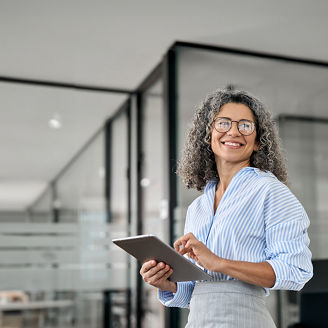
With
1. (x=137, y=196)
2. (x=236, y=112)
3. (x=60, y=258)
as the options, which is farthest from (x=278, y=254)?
(x=137, y=196)

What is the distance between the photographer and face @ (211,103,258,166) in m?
1.46

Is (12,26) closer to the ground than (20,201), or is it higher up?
higher up

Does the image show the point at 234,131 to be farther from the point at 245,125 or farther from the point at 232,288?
the point at 232,288

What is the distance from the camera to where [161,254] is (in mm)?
1390

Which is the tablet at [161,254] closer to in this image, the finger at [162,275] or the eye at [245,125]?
the finger at [162,275]

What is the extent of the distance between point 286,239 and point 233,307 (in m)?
0.22

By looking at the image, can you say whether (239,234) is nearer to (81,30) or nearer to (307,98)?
(81,30)

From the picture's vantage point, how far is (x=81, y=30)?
3543 millimetres

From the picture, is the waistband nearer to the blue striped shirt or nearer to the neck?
the blue striped shirt

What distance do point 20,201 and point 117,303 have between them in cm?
117

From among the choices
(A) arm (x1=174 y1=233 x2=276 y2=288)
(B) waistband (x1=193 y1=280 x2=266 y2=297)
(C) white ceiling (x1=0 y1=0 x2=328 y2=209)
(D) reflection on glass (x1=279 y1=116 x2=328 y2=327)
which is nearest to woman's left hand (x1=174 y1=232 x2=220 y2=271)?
(A) arm (x1=174 y1=233 x2=276 y2=288)

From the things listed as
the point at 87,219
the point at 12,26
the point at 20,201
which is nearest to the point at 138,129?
the point at 87,219

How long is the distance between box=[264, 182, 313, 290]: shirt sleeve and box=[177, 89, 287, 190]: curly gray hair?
0.15m

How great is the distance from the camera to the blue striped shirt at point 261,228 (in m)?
1.29
